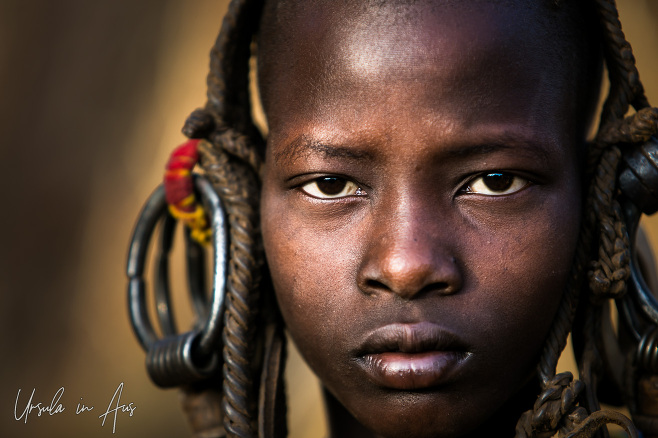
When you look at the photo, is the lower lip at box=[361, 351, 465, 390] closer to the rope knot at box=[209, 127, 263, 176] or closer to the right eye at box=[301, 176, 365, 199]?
the right eye at box=[301, 176, 365, 199]

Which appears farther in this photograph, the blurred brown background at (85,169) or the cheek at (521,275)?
the blurred brown background at (85,169)

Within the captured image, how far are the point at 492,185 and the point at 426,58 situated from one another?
0.22m

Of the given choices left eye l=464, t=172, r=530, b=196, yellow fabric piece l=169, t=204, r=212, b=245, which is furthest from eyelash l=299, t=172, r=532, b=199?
yellow fabric piece l=169, t=204, r=212, b=245

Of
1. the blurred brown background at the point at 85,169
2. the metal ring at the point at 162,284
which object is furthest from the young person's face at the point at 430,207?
the blurred brown background at the point at 85,169

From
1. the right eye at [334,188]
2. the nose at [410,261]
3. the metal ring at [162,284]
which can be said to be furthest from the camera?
the metal ring at [162,284]

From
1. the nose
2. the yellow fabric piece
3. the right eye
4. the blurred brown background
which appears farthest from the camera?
the blurred brown background

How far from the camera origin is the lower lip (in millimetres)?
1028

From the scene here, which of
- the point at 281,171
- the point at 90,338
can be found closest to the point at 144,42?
the point at 90,338

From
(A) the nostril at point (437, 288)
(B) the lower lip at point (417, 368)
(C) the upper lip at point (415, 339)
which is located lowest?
(B) the lower lip at point (417, 368)

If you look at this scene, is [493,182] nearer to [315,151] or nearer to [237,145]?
[315,151]

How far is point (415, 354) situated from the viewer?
1.04 meters

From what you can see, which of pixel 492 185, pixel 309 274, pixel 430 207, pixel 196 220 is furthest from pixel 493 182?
pixel 196 220

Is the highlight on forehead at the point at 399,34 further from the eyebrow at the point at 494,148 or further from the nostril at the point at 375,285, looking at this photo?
the nostril at the point at 375,285

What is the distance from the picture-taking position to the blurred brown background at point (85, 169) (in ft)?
6.46
